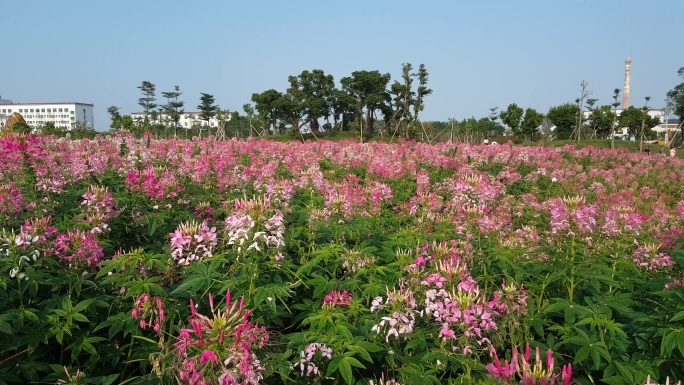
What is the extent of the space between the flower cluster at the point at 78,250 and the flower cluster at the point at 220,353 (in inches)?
60.8

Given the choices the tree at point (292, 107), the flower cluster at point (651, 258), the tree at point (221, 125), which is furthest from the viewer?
the tree at point (292, 107)

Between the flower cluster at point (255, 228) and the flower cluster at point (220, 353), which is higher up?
the flower cluster at point (255, 228)

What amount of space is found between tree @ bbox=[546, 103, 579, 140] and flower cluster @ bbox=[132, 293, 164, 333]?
51564 mm

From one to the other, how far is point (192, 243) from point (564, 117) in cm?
5138

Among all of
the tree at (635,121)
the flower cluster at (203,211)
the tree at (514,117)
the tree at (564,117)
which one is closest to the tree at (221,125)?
the flower cluster at (203,211)

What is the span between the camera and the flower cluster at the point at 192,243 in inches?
99.7

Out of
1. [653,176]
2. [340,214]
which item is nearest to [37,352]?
[340,214]

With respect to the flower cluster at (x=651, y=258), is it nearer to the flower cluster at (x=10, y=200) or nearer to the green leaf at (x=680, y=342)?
the green leaf at (x=680, y=342)

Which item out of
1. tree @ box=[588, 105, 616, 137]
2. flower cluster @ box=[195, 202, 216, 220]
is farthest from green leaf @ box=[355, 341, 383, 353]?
tree @ box=[588, 105, 616, 137]

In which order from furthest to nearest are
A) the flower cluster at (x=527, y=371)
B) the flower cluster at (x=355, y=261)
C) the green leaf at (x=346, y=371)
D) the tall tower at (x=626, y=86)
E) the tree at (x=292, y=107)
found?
the tall tower at (x=626, y=86), the tree at (x=292, y=107), the flower cluster at (x=355, y=261), the green leaf at (x=346, y=371), the flower cluster at (x=527, y=371)

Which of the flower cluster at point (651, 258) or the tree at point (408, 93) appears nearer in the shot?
the flower cluster at point (651, 258)

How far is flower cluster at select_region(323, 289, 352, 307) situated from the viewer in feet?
8.61

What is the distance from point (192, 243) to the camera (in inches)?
102

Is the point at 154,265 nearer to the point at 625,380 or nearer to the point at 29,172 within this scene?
the point at 29,172
